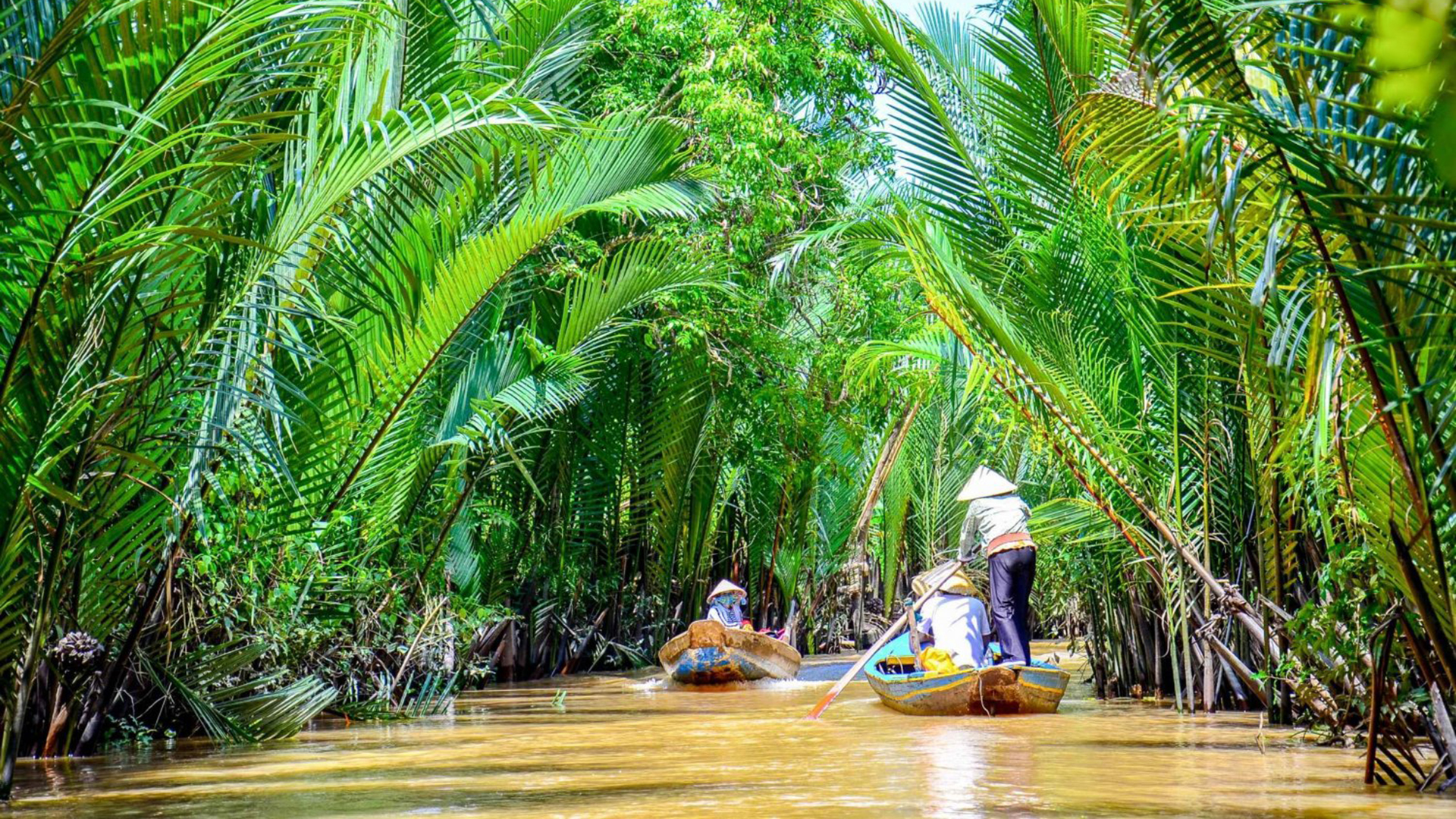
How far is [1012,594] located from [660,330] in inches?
174

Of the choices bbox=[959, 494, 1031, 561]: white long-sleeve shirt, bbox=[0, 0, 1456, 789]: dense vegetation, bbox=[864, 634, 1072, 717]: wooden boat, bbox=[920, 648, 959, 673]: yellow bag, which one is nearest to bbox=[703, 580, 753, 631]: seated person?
bbox=[0, 0, 1456, 789]: dense vegetation

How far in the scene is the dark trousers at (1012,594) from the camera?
10.3 metres

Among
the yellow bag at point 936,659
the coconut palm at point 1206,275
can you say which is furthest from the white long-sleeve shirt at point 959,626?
the coconut palm at point 1206,275

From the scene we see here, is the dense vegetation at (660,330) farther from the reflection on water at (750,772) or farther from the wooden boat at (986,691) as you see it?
the wooden boat at (986,691)

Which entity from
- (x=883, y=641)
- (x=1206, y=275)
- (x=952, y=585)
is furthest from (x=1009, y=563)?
(x=1206, y=275)

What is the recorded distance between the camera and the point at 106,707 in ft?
23.9

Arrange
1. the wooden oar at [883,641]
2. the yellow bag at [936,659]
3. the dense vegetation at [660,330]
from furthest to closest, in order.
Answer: the yellow bag at [936,659] < the wooden oar at [883,641] < the dense vegetation at [660,330]

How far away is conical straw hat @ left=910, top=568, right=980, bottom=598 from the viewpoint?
10.3 metres

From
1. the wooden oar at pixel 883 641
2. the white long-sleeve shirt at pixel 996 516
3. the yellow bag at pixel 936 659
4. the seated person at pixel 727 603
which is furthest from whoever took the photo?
the seated person at pixel 727 603

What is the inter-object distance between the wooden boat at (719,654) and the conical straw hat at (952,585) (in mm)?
3693

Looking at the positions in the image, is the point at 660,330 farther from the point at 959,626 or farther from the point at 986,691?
the point at 986,691

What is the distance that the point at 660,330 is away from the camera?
Answer: 43.4 feet

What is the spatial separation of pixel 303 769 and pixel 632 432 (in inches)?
349

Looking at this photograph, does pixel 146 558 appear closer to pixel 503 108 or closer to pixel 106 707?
pixel 106 707
